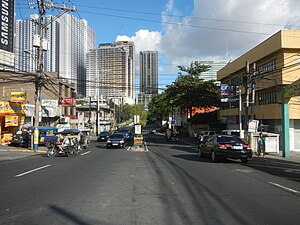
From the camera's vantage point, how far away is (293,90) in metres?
21.8

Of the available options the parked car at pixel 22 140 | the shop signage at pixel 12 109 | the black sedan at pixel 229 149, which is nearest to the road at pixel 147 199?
the black sedan at pixel 229 149

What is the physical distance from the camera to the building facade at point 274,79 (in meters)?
28.3

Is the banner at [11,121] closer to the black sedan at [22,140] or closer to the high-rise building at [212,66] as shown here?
the black sedan at [22,140]

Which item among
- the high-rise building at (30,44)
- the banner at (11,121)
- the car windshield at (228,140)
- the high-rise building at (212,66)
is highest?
the high-rise building at (212,66)

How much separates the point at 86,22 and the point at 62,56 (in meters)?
5.01

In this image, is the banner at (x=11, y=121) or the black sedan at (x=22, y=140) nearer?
the black sedan at (x=22, y=140)

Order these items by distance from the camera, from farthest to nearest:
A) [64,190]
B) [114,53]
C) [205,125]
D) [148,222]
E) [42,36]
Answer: [205,125], [114,53], [42,36], [64,190], [148,222]

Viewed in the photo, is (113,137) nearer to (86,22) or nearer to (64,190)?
(86,22)

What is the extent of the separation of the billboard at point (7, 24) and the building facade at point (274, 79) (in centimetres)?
2161

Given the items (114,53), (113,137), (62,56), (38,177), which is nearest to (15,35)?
(62,56)

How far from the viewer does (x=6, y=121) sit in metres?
31.0

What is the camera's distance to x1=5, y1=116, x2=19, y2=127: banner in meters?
31.1

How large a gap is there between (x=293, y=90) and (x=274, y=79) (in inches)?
375

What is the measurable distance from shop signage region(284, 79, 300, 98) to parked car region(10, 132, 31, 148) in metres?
23.0
